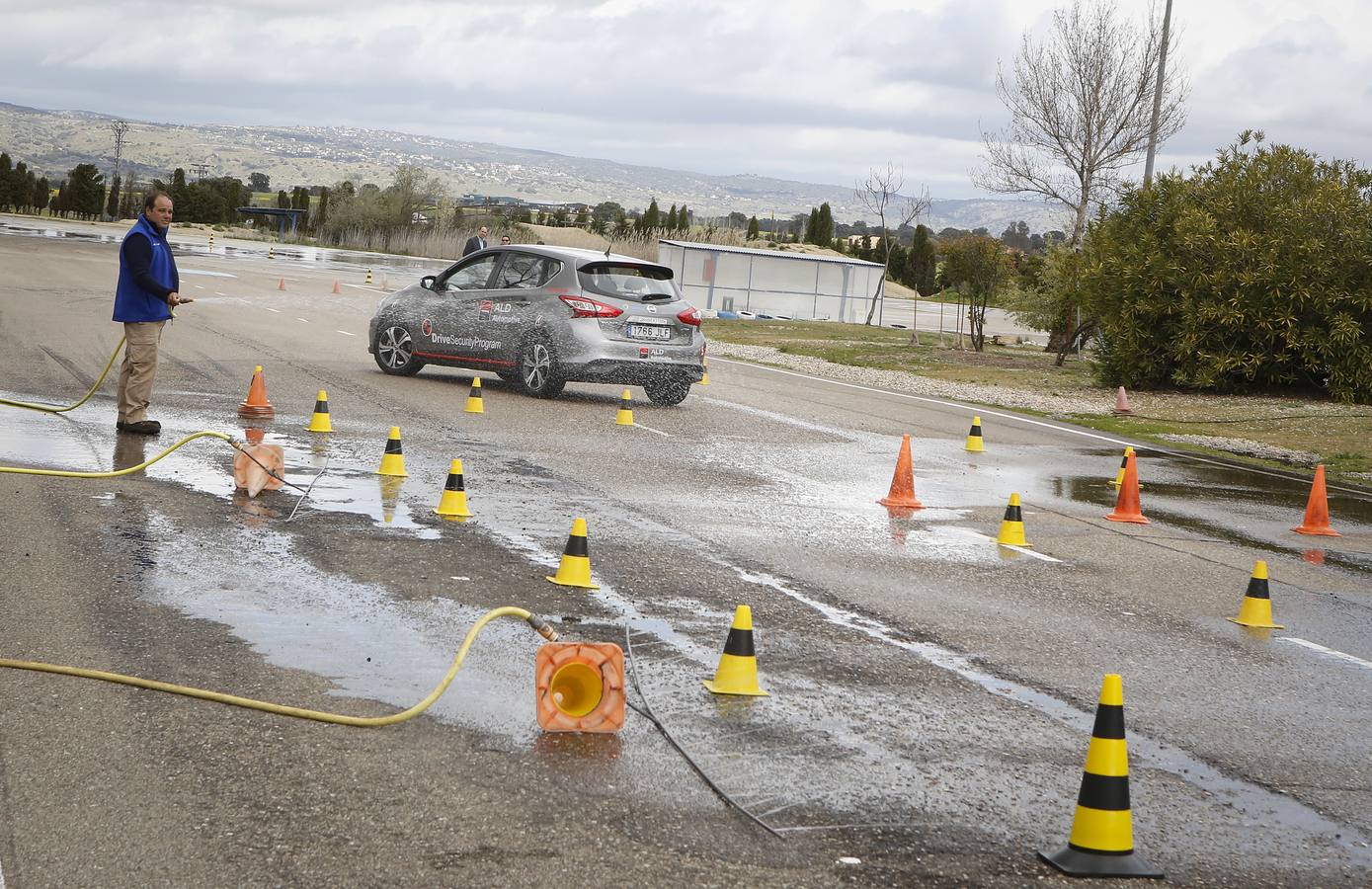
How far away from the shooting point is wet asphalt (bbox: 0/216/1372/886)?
4520mm

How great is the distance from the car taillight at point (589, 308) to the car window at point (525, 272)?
56 cm

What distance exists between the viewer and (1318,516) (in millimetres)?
12250

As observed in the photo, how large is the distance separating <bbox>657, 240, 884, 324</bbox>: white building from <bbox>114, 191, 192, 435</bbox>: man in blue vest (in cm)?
3278

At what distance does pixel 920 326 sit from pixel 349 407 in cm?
3677

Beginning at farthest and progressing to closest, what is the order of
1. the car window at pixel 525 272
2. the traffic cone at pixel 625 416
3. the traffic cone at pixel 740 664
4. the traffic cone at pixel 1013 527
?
the car window at pixel 525 272 < the traffic cone at pixel 625 416 < the traffic cone at pixel 1013 527 < the traffic cone at pixel 740 664

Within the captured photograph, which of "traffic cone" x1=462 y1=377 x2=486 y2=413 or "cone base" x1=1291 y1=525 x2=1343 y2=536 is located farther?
"traffic cone" x1=462 y1=377 x2=486 y2=413

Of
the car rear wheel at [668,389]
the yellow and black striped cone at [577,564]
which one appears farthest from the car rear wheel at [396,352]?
the yellow and black striped cone at [577,564]

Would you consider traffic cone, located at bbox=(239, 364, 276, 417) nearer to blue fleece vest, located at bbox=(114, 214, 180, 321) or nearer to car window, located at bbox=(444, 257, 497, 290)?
blue fleece vest, located at bbox=(114, 214, 180, 321)

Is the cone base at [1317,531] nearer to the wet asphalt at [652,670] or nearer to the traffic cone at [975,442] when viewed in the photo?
the wet asphalt at [652,670]

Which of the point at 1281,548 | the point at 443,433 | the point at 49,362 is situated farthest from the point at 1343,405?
the point at 49,362

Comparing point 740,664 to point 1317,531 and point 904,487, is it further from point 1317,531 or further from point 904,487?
point 1317,531

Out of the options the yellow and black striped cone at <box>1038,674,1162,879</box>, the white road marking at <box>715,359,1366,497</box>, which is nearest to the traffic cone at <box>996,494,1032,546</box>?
the yellow and black striped cone at <box>1038,674,1162,879</box>

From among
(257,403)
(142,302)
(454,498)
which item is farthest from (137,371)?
(454,498)

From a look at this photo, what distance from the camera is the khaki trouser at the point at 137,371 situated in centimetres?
1197
